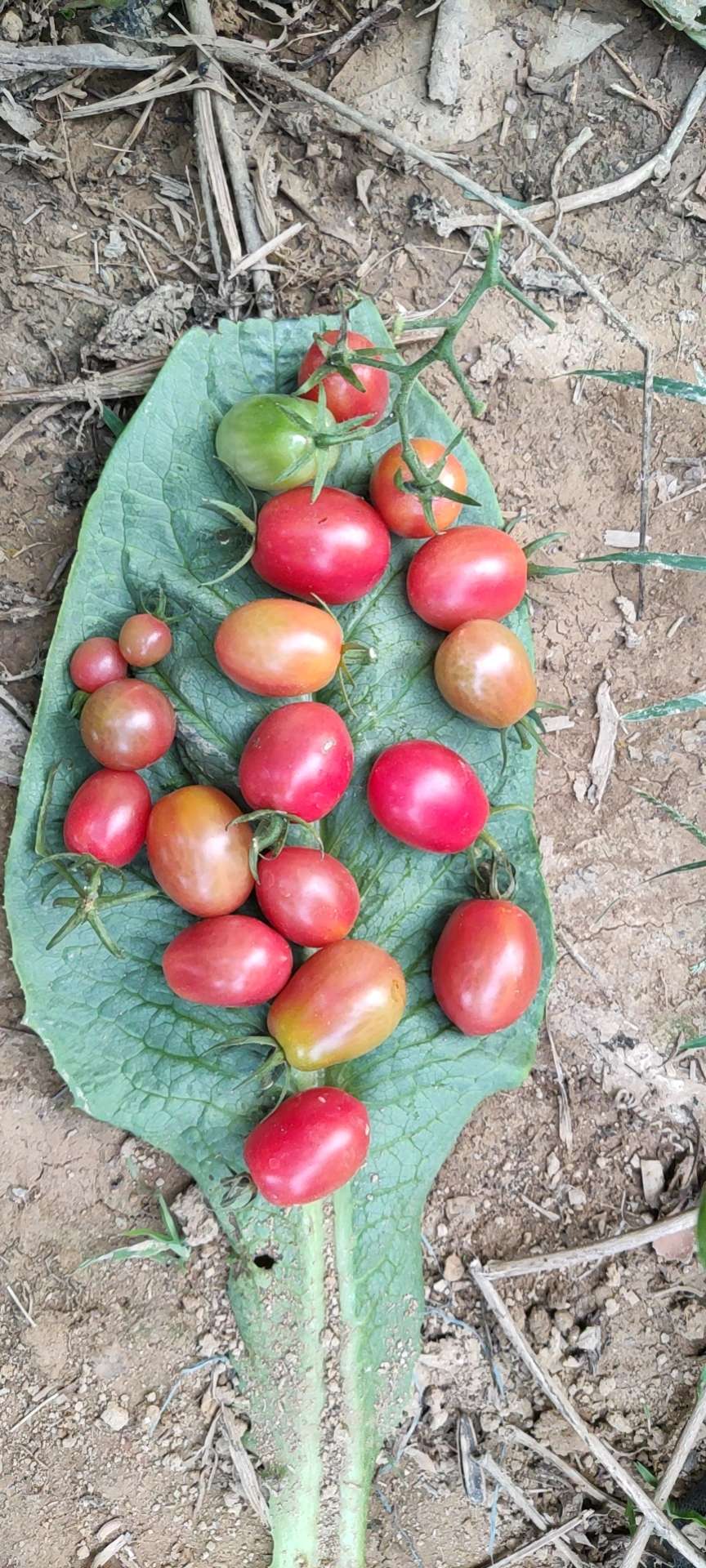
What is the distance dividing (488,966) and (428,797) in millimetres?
307

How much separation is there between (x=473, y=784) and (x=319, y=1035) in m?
0.50

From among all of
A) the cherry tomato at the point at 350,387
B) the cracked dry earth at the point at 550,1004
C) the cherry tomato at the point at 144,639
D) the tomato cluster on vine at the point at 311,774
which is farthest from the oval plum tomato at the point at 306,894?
the cherry tomato at the point at 350,387

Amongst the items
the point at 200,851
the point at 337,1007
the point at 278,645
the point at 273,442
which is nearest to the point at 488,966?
the point at 337,1007

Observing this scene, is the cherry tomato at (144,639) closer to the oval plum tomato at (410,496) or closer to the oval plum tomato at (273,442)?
the oval plum tomato at (273,442)

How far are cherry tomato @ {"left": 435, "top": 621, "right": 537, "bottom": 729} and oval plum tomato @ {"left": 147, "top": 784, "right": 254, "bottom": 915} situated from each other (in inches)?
17.6

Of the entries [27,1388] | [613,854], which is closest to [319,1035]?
[613,854]

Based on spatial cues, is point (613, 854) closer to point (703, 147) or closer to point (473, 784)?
point (473, 784)

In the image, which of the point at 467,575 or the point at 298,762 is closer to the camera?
the point at 298,762

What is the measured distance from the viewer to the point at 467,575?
6.33ft

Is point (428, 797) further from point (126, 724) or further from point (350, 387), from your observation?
point (350, 387)

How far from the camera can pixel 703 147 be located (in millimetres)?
2244

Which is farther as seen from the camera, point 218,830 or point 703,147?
point 703,147

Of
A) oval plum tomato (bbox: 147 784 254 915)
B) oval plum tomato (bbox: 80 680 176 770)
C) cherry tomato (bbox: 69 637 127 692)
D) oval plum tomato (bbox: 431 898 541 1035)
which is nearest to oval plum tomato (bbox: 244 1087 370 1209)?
oval plum tomato (bbox: 431 898 541 1035)

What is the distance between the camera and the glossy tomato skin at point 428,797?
6.22 ft
